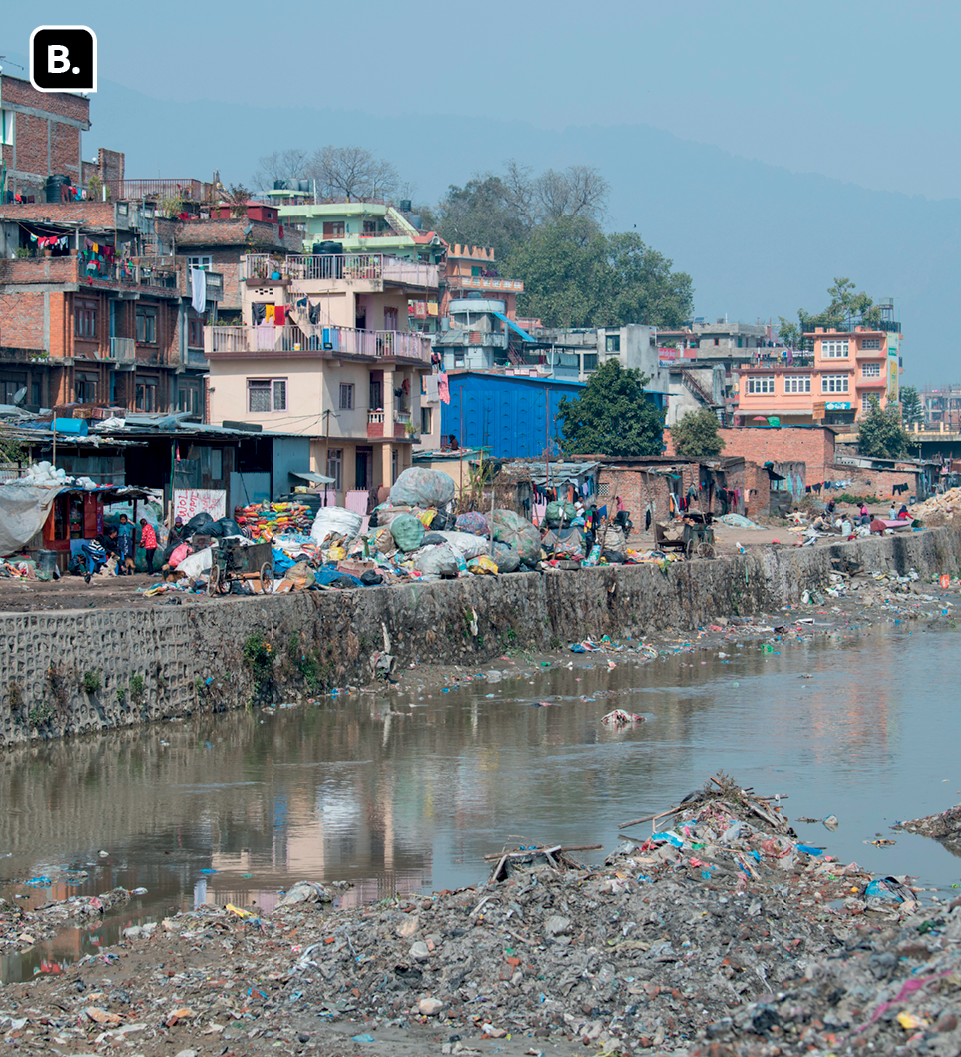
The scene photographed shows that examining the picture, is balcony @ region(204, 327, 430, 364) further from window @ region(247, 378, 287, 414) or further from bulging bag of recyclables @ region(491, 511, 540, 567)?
bulging bag of recyclables @ region(491, 511, 540, 567)

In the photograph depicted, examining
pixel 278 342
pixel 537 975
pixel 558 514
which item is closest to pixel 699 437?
pixel 558 514

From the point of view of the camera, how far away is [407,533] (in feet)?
80.4

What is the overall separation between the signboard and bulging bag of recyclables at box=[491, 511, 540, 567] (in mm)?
5423

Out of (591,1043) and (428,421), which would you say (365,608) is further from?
(428,421)

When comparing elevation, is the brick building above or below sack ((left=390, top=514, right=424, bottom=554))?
above

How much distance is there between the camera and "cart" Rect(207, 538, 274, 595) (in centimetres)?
1973

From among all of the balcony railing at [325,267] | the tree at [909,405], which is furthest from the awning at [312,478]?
the tree at [909,405]

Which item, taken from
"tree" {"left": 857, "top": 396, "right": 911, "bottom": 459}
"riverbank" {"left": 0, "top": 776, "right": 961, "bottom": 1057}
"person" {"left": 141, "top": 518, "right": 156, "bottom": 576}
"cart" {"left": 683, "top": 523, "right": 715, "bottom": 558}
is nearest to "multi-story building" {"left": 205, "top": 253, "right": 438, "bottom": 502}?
"cart" {"left": 683, "top": 523, "right": 715, "bottom": 558}

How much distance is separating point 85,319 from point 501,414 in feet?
48.5

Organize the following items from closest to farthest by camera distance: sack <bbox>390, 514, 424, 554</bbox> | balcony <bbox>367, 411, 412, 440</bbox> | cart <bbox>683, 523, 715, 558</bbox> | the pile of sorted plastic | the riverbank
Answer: the riverbank < sack <bbox>390, 514, 424, 554</bbox> < the pile of sorted plastic < cart <bbox>683, 523, 715, 558</bbox> < balcony <bbox>367, 411, 412, 440</bbox>

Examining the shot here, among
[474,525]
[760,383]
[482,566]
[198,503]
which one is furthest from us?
[760,383]

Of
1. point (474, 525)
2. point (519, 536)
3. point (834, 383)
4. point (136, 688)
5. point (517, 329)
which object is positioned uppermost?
point (517, 329)

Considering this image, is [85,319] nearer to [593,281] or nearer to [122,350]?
[122,350]

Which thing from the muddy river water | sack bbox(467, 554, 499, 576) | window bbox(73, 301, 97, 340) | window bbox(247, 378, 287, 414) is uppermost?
window bbox(73, 301, 97, 340)
